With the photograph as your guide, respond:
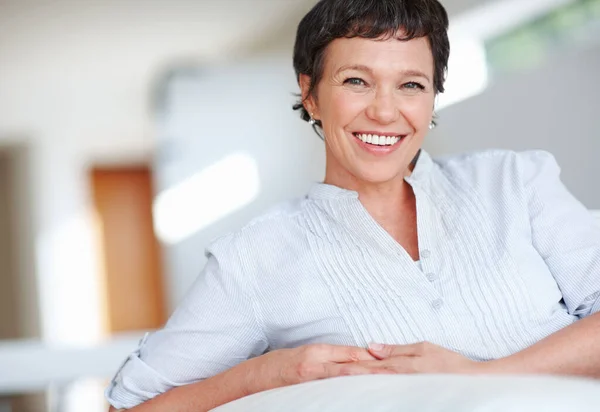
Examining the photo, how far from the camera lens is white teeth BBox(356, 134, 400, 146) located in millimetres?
1508

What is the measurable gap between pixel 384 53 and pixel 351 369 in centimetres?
53

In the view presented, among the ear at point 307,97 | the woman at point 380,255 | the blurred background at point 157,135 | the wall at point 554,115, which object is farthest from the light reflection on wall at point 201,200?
the woman at point 380,255

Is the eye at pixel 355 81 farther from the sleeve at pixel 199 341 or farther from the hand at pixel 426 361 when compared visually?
the hand at pixel 426 361

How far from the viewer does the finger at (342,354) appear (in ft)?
4.11

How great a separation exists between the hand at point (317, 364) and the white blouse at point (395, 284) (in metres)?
0.15

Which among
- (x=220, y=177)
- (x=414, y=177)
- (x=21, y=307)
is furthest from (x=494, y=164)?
(x=21, y=307)

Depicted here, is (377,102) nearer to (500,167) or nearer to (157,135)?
(500,167)

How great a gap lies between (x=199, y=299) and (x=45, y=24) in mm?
5392

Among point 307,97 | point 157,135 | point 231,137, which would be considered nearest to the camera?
point 307,97

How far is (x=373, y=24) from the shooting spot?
1.46 metres

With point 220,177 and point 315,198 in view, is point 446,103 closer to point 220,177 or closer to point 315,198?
point 220,177

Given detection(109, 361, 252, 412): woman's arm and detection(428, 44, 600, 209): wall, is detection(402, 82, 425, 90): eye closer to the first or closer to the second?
detection(109, 361, 252, 412): woman's arm

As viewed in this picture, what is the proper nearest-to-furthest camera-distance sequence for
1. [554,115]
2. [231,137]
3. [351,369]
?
[351,369] → [554,115] → [231,137]

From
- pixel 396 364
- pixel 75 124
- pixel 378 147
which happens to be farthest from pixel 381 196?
pixel 75 124
